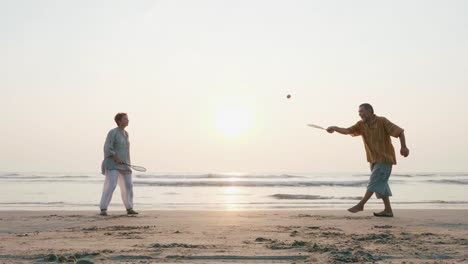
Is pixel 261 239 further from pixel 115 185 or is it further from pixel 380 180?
pixel 115 185

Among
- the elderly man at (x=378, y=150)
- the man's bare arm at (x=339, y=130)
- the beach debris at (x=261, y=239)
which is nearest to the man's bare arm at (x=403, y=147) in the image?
the elderly man at (x=378, y=150)

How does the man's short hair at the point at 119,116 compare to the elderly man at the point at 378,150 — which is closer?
the elderly man at the point at 378,150

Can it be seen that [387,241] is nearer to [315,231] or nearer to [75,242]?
[315,231]

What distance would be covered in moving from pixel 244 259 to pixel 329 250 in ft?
2.75

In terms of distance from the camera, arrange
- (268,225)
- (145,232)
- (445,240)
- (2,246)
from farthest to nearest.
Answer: (268,225) < (145,232) < (445,240) < (2,246)

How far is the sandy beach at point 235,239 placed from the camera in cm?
501

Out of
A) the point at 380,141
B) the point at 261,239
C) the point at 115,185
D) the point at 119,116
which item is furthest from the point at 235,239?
the point at 119,116

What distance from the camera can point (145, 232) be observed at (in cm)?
707

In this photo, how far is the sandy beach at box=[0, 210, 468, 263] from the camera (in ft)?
16.4

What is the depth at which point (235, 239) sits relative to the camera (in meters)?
6.23

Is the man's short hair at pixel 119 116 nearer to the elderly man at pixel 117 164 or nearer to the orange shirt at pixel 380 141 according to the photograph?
the elderly man at pixel 117 164

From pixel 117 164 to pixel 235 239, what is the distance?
15.3 feet

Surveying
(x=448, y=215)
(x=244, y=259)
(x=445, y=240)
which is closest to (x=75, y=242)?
(x=244, y=259)

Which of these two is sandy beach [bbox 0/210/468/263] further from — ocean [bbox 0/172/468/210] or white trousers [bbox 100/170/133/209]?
ocean [bbox 0/172/468/210]
